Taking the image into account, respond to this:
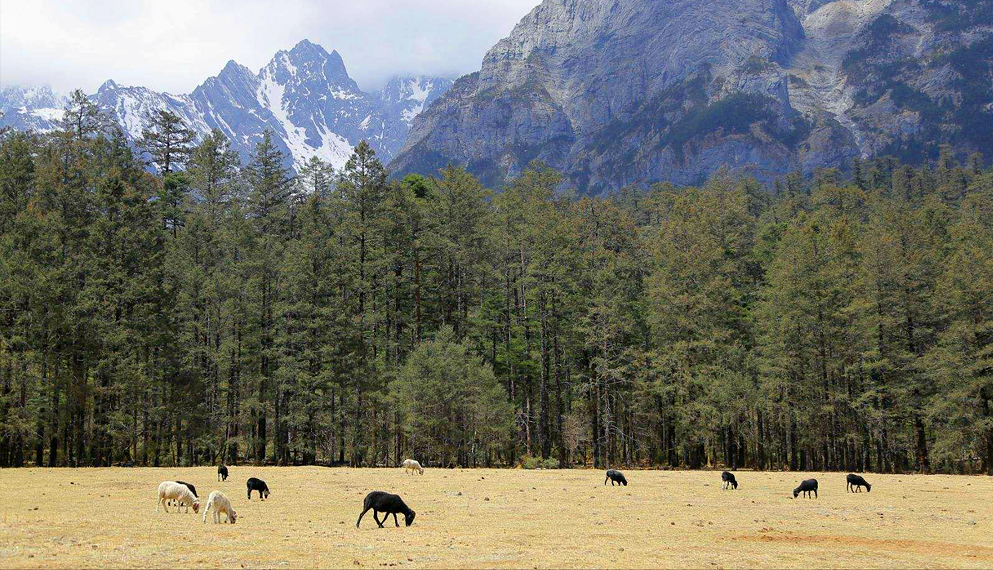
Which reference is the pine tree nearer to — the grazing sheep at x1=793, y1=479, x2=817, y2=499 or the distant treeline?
the distant treeline

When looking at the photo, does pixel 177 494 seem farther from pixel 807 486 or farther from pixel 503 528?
pixel 807 486

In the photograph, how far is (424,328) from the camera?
6725 centimetres

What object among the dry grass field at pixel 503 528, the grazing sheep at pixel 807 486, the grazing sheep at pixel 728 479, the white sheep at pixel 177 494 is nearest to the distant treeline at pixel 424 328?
the dry grass field at pixel 503 528

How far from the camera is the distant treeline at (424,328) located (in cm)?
4947

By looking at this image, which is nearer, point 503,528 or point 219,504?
point 503,528

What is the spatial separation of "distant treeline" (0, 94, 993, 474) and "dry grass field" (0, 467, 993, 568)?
60.0ft

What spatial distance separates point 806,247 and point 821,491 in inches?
1168

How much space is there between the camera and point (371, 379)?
57125mm

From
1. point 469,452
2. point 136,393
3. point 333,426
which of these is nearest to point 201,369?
point 136,393

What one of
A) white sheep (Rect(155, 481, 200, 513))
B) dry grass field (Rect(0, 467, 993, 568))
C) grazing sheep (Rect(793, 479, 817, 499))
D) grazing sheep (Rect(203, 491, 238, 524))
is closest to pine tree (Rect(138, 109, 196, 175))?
dry grass field (Rect(0, 467, 993, 568))

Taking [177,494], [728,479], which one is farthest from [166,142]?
[728,479]

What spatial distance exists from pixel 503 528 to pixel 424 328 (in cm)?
4903

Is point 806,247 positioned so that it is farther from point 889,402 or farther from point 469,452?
point 469,452

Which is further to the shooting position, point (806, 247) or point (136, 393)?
point (806, 247)
